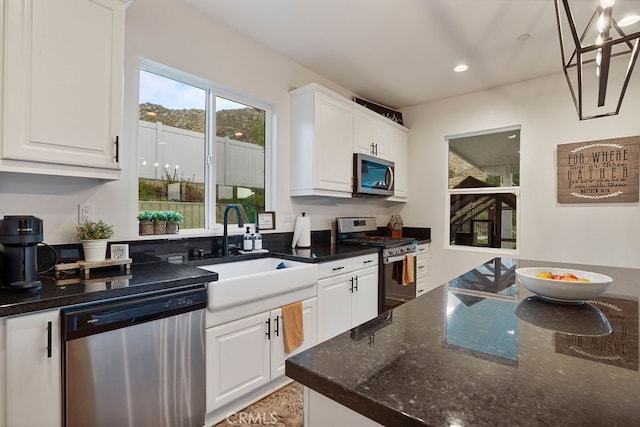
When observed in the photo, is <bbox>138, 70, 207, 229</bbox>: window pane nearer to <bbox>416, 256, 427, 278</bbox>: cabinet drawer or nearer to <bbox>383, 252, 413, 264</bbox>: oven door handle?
<bbox>383, 252, 413, 264</bbox>: oven door handle

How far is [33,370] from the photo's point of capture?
1220 millimetres

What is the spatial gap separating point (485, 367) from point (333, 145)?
2.68 meters

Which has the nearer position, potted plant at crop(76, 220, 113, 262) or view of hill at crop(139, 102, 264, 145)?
potted plant at crop(76, 220, 113, 262)

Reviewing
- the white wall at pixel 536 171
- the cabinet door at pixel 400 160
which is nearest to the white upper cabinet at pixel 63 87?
the cabinet door at pixel 400 160

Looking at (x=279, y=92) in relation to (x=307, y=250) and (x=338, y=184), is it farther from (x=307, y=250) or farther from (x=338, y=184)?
(x=307, y=250)

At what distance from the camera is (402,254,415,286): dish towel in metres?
Answer: 3.44

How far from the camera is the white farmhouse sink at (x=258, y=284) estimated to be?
1.79 meters

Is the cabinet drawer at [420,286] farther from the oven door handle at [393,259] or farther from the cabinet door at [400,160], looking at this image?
the cabinet door at [400,160]

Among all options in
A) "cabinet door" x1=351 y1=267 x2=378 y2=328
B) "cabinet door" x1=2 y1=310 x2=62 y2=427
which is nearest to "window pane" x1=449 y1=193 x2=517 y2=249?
"cabinet door" x1=351 y1=267 x2=378 y2=328

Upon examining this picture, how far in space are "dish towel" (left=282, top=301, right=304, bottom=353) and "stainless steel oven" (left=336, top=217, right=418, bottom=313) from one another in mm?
1160

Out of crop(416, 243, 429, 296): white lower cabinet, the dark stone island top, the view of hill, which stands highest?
the view of hill

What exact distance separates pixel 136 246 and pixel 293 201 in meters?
1.49
